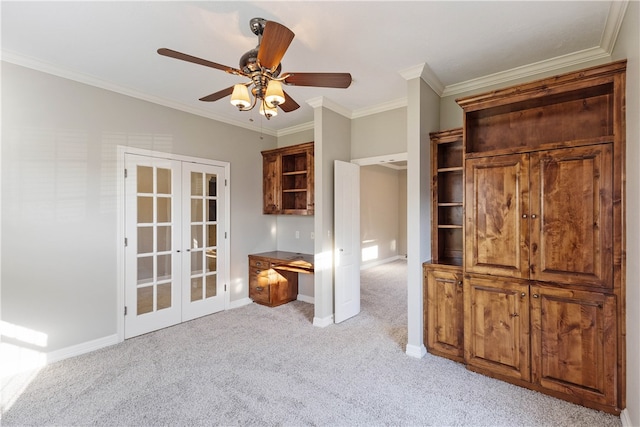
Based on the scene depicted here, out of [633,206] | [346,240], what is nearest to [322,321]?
[346,240]

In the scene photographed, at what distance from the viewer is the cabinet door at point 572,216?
2041 mm

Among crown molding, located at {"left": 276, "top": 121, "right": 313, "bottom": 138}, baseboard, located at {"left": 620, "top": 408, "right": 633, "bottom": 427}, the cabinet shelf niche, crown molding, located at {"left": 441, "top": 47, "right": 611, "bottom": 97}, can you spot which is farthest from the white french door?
baseboard, located at {"left": 620, "top": 408, "right": 633, "bottom": 427}

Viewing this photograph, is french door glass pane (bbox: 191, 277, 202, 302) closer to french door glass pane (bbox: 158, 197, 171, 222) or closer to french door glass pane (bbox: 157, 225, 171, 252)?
french door glass pane (bbox: 157, 225, 171, 252)

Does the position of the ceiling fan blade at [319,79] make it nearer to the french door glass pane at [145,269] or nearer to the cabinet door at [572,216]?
the cabinet door at [572,216]

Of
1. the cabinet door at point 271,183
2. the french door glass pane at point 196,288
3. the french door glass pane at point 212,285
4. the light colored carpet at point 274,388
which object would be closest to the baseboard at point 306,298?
the light colored carpet at point 274,388

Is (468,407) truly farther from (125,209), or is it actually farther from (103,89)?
(103,89)

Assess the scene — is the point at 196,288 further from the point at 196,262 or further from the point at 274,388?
the point at 274,388

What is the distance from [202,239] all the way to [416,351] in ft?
9.46

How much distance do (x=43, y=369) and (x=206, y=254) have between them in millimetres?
1843

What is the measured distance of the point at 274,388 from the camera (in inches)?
92.3

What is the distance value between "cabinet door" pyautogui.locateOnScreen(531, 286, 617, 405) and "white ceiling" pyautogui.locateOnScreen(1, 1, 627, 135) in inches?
76.9

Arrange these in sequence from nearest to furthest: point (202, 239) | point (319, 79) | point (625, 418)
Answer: point (625, 418), point (319, 79), point (202, 239)

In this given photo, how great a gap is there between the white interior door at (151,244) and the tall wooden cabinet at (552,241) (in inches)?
126

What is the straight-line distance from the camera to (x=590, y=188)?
82.4 inches
